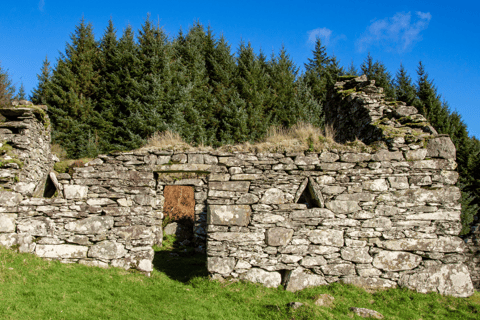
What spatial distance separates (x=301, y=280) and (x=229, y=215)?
6.39ft

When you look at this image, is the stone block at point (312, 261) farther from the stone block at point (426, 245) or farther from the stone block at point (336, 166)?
the stone block at point (336, 166)

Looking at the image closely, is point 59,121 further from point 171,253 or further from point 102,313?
point 102,313

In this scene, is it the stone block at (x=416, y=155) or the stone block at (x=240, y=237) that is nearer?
the stone block at (x=240, y=237)

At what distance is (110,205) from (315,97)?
20962mm

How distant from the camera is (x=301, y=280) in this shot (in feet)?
19.4

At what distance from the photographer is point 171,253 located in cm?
987

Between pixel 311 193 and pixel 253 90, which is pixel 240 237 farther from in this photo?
pixel 253 90

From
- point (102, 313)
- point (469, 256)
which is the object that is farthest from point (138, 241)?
point (469, 256)

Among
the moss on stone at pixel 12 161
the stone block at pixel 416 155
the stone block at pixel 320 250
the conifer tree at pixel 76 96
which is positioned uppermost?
the conifer tree at pixel 76 96

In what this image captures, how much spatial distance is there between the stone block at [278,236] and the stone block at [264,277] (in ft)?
1.90

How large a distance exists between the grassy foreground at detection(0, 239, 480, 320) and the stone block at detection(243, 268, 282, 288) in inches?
6.0

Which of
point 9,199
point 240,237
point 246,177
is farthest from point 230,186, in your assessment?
point 9,199

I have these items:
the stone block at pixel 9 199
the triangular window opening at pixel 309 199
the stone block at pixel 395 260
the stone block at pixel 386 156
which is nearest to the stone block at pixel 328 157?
the triangular window opening at pixel 309 199

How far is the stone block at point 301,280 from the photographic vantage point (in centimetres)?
588
